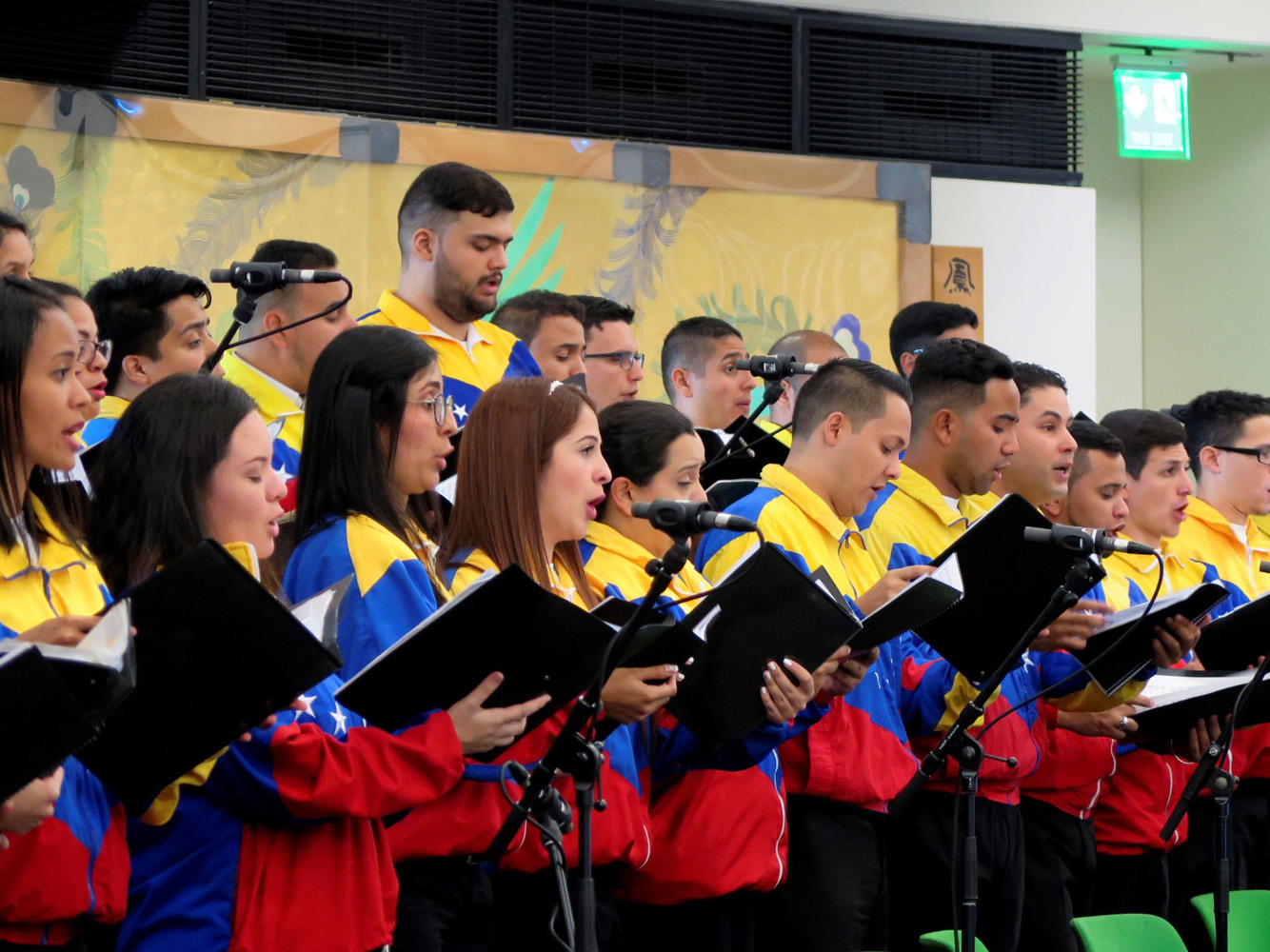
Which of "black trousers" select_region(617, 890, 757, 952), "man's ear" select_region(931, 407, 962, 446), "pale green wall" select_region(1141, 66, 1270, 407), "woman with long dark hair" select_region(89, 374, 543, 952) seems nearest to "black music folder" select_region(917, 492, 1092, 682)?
"black trousers" select_region(617, 890, 757, 952)

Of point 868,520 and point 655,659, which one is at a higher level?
point 868,520

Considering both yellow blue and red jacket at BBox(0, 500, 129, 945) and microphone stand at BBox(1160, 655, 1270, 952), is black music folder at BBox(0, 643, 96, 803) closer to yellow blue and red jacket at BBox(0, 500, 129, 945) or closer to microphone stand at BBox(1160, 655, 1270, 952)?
yellow blue and red jacket at BBox(0, 500, 129, 945)

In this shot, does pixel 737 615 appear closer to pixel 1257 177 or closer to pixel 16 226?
pixel 16 226

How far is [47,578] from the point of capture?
208cm

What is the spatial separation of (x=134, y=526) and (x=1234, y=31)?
703cm

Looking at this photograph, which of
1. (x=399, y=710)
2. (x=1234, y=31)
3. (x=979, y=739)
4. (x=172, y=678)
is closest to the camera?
(x=172, y=678)

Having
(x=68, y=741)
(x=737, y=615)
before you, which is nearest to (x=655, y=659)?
(x=737, y=615)

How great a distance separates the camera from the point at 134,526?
2221 mm

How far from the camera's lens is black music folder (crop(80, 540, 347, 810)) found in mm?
1821

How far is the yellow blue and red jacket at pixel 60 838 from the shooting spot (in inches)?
76.6

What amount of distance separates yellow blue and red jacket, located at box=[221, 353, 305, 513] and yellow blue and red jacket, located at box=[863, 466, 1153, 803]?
1247 millimetres

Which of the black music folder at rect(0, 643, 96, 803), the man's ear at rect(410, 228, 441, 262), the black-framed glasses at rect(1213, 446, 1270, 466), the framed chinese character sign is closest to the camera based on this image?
the black music folder at rect(0, 643, 96, 803)

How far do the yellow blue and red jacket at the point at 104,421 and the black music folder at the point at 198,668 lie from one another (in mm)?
1283

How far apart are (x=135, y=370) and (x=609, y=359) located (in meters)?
1.63
